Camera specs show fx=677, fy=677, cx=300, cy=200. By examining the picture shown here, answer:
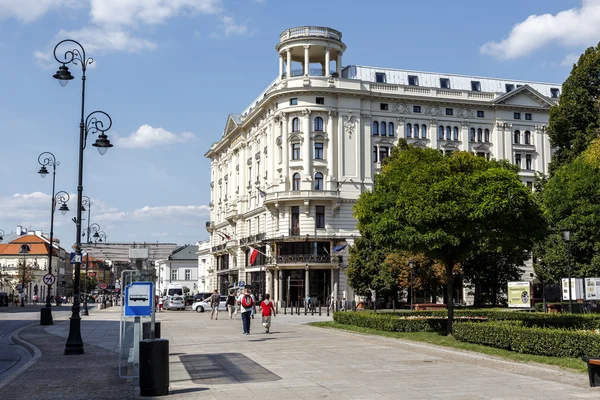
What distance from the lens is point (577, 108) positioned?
47156 millimetres

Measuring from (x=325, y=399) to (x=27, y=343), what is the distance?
15657mm

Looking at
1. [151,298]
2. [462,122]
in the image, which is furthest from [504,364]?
[462,122]

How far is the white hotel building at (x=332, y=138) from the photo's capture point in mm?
64750

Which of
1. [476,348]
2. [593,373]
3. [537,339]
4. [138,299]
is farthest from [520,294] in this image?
[138,299]

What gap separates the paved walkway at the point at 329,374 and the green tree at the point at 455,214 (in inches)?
143

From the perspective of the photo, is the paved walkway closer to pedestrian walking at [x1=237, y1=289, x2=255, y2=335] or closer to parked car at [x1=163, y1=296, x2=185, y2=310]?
pedestrian walking at [x1=237, y1=289, x2=255, y2=335]

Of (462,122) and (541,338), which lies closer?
(541,338)

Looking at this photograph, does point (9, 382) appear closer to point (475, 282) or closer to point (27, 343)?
point (27, 343)

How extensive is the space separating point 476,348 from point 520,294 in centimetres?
2365

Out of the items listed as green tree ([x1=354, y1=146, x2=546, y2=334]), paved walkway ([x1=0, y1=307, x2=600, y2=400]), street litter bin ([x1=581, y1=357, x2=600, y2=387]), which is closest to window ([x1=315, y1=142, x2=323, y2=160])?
green tree ([x1=354, y1=146, x2=546, y2=334])

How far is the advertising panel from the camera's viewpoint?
133 ft

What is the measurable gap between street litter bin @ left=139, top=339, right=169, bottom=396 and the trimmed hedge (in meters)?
9.67

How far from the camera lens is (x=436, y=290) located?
2318 inches

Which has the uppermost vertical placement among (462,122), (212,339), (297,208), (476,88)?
(476,88)
